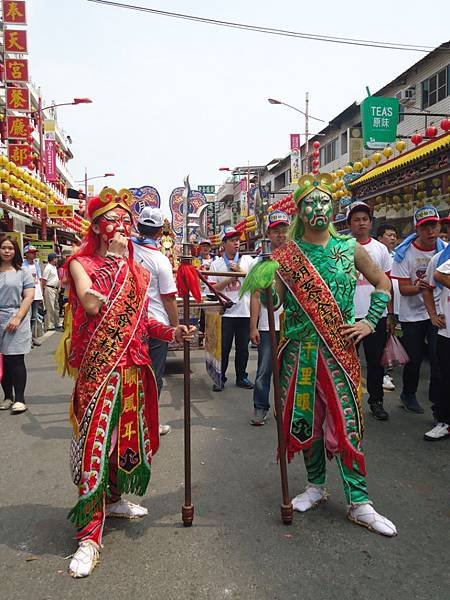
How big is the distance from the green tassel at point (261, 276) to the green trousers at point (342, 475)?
1005 mm

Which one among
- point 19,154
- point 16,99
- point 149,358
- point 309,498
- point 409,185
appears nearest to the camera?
point 149,358

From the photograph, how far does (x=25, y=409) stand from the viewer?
543cm

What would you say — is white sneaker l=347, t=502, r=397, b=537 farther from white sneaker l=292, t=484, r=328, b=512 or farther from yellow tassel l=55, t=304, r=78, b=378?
yellow tassel l=55, t=304, r=78, b=378

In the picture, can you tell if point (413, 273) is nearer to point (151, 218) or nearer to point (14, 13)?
point (151, 218)

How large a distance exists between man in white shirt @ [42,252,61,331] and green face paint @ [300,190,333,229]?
10337 millimetres

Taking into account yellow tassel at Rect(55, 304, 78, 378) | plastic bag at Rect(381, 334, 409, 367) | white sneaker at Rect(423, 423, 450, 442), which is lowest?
white sneaker at Rect(423, 423, 450, 442)

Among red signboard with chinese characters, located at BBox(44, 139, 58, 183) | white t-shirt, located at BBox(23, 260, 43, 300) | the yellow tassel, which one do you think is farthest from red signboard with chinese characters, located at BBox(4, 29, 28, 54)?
the yellow tassel

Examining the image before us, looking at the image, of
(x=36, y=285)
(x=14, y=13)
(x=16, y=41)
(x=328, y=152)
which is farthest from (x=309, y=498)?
(x=328, y=152)

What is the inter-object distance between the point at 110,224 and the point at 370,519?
84.9 inches

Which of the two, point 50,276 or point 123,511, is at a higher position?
point 50,276

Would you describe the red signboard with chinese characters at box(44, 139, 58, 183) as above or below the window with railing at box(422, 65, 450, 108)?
below

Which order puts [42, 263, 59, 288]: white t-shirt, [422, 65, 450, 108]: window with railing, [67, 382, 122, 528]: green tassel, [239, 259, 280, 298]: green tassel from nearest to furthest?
1. [67, 382, 122, 528]: green tassel
2. [239, 259, 280, 298]: green tassel
3. [42, 263, 59, 288]: white t-shirt
4. [422, 65, 450, 108]: window with railing

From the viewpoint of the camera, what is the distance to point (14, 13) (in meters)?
14.7

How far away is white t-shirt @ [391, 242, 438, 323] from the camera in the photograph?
4.88 m
